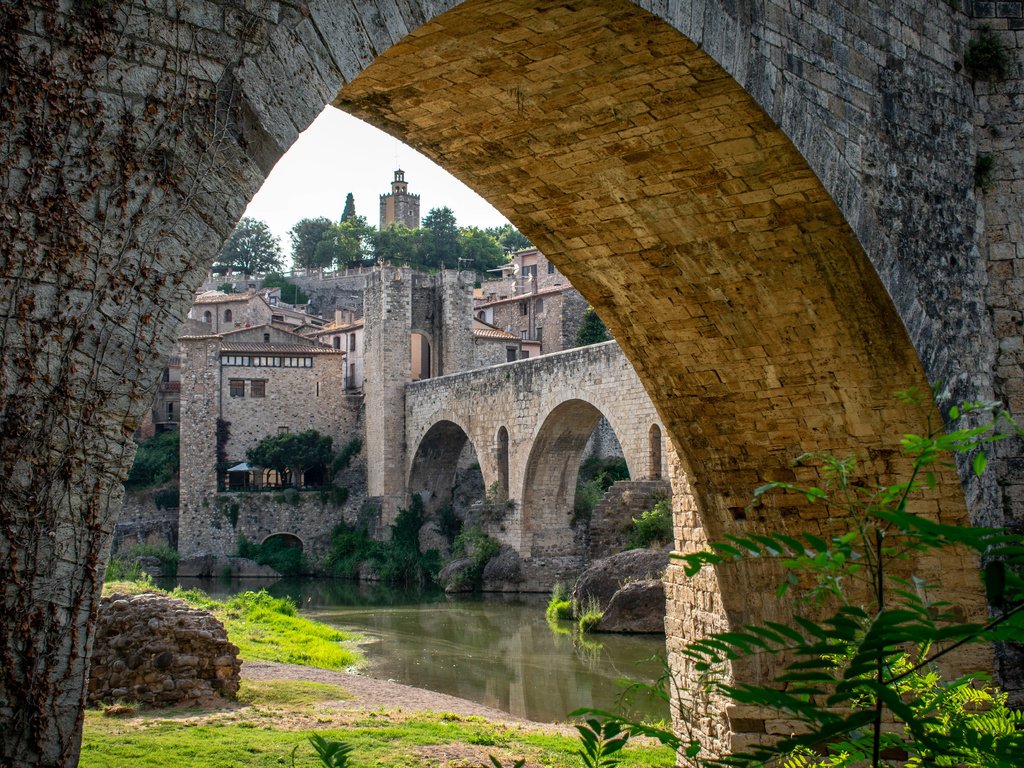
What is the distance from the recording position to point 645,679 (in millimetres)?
13930

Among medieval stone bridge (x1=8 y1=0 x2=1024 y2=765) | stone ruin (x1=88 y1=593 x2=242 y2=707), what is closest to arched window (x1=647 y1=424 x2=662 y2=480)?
stone ruin (x1=88 y1=593 x2=242 y2=707)

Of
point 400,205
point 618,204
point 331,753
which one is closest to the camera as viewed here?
point 331,753

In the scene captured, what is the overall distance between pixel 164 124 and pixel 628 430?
20549 mm

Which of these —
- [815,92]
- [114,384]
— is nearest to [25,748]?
[114,384]

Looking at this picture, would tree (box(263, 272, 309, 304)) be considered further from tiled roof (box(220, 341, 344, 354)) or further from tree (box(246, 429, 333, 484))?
tree (box(246, 429, 333, 484))

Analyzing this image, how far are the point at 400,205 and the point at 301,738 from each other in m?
75.5

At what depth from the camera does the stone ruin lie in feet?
33.0

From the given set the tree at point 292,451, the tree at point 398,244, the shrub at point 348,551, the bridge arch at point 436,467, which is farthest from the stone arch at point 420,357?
the tree at point 398,244

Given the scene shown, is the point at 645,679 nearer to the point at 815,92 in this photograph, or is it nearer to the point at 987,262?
the point at 987,262

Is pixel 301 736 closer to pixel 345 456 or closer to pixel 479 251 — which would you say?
pixel 345 456

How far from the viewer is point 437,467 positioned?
113 feet

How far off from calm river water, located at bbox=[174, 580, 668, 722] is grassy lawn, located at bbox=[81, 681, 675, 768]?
6.32 ft

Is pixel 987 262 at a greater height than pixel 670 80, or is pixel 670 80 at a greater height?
pixel 670 80

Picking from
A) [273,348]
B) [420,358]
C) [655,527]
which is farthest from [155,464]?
[655,527]
